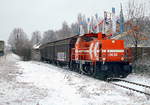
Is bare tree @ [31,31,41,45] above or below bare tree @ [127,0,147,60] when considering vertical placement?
above

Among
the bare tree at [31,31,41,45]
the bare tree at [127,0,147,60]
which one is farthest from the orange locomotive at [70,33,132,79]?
the bare tree at [31,31,41,45]

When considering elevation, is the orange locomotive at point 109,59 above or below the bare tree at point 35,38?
below

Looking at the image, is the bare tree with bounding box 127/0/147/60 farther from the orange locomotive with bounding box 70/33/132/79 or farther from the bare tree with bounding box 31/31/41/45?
the bare tree with bounding box 31/31/41/45

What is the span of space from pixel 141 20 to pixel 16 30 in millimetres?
129562

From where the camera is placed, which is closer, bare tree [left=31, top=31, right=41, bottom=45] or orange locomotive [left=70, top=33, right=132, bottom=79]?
orange locomotive [left=70, top=33, right=132, bottom=79]

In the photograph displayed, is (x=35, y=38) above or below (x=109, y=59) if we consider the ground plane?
above

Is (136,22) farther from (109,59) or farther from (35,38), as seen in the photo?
(35,38)

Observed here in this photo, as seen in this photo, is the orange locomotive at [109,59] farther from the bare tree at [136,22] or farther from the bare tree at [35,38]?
the bare tree at [35,38]

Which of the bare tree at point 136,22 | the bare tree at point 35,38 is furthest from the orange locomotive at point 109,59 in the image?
the bare tree at point 35,38

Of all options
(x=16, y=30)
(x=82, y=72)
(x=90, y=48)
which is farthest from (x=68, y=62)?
(x=16, y=30)

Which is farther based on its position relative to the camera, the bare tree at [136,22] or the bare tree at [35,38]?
the bare tree at [35,38]

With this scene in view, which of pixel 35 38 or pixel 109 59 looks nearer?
pixel 109 59

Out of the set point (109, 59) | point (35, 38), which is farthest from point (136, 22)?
point (35, 38)

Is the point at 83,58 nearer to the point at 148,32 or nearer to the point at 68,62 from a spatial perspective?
the point at 68,62
